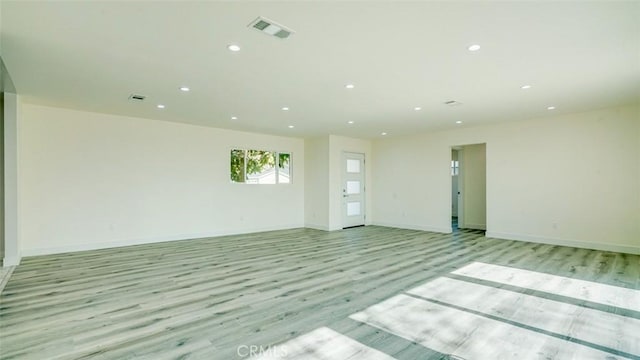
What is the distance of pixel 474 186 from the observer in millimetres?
8984

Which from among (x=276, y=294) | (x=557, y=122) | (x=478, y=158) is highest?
(x=557, y=122)

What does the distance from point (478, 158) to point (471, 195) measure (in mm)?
1106

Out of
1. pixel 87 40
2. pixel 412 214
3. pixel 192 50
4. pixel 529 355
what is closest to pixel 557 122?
pixel 412 214

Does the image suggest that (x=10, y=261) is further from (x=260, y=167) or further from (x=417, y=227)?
(x=417, y=227)

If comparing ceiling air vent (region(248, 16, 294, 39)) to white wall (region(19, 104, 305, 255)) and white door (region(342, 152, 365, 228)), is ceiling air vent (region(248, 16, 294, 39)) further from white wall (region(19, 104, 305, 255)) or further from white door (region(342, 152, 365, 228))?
white door (region(342, 152, 365, 228))

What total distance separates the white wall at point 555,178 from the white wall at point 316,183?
2634 millimetres

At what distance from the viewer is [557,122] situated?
638cm

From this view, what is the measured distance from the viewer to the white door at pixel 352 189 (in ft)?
29.6

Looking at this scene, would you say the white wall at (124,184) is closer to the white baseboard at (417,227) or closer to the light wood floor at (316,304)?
the light wood floor at (316,304)

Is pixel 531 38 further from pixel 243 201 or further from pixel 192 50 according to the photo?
pixel 243 201

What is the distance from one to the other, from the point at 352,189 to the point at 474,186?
11.7 ft

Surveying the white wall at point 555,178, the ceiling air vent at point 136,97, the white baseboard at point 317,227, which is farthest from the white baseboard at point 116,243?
the white wall at point 555,178

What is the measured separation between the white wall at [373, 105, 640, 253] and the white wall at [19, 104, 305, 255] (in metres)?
4.80

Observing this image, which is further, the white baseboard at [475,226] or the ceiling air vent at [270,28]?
the white baseboard at [475,226]
